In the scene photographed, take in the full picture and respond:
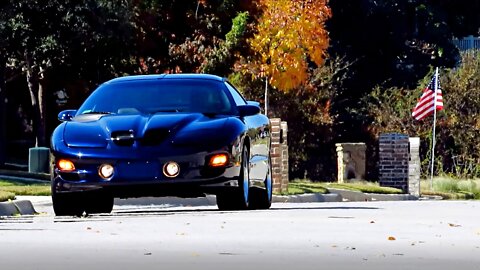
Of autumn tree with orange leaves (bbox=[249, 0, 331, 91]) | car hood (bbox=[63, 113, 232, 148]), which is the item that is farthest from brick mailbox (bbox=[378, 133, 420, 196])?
car hood (bbox=[63, 113, 232, 148])

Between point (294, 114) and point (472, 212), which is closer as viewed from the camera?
point (472, 212)

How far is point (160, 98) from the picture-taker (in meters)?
18.4

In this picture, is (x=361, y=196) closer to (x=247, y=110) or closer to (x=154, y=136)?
(x=247, y=110)

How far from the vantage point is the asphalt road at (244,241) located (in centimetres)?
1118

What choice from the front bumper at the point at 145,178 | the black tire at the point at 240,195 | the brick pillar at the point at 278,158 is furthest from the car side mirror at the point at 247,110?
the brick pillar at the point at 278,158

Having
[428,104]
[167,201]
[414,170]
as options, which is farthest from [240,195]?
[428,104]

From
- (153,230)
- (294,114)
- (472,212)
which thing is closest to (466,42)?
(294,114)

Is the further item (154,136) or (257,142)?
(257,142)

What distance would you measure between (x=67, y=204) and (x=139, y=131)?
140cm

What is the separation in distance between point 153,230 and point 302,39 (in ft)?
97.6

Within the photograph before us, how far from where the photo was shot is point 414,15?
68000 millimetres

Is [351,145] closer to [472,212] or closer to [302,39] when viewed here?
[302,39]

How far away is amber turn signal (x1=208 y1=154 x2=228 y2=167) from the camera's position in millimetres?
17469

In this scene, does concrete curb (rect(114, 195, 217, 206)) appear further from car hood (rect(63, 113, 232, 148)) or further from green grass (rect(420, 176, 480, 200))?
green grass (rect(420, 176, 480, 200))
